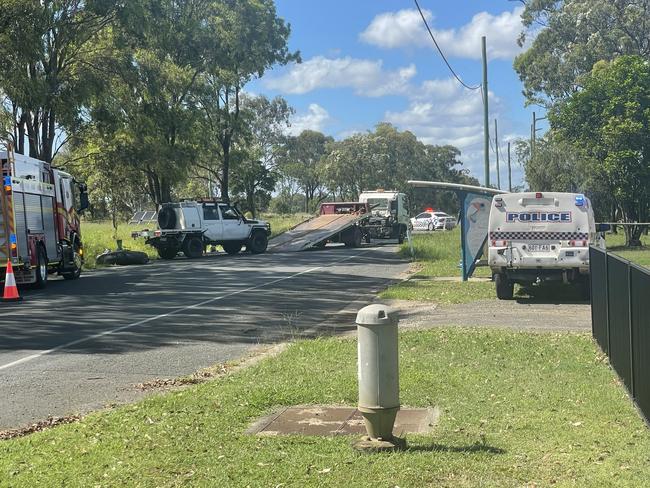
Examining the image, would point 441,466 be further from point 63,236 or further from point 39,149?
point 39,149

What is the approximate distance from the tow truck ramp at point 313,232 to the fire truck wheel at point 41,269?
Answer: 15.4 meters

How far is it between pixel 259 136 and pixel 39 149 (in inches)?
2119

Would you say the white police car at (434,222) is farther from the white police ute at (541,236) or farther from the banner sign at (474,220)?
the white police ute at (541,236)

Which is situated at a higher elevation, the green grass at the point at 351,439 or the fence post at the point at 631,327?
the fence post at the point at 631,327

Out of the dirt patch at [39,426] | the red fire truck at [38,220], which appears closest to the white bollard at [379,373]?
the dirt patch at [39,426]

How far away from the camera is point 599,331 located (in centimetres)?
978

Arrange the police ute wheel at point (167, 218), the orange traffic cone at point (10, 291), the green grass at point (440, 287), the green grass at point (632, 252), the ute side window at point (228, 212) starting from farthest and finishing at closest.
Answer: the ute side window at point (228, 212)
the police ute wheel at point (167, 218)
the green grass at point (632, 252)
the orange traffic cone at point (10, 291)
the green grass at point (440, 287)

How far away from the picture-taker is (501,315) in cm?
1349

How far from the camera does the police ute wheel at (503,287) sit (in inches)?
612

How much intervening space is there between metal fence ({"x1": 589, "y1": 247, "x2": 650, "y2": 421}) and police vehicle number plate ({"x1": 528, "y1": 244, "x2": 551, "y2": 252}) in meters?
5.01

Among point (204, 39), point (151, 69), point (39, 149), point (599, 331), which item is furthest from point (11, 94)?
point (599, 331)

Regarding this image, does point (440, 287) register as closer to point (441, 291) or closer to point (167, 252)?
point (441, 291)

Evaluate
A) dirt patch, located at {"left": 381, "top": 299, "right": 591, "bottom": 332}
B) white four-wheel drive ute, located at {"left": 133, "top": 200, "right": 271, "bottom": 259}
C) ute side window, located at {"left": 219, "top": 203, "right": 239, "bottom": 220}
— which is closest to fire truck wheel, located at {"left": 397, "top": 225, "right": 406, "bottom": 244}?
white four-wheel drive ute, located at {"left": 133, "top": 200, "right": 271, "bottom": 259}

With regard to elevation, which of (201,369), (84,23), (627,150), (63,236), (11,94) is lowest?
(201,369)
